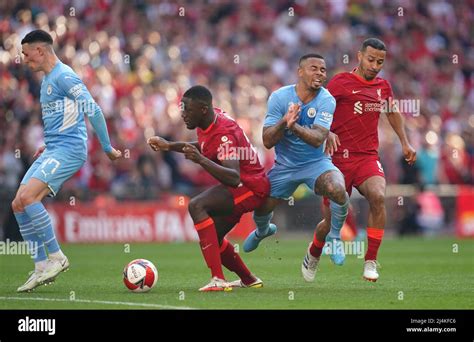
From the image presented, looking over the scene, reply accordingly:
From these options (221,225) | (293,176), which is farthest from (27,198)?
(293,176)

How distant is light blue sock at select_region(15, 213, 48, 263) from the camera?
38.4 ft

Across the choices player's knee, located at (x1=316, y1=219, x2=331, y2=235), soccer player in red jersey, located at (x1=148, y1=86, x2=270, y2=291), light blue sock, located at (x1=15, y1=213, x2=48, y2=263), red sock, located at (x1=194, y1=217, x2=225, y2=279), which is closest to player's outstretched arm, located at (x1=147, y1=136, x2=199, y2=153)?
soccer player in red jersey, located at (x1=148, y1=86, x2=270, y2=291)

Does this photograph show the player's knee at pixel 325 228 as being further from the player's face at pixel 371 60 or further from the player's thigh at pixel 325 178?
the player's face at pixel 371 60

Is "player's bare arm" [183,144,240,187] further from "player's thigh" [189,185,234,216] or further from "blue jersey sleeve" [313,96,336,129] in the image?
"blue jersey sleeve" [313,96,336,129]

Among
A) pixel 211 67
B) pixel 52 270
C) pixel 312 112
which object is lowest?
pixel 52 270

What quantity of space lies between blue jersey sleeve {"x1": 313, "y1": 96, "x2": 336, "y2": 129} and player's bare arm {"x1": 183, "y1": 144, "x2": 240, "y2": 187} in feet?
3.68

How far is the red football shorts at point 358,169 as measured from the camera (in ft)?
40.9

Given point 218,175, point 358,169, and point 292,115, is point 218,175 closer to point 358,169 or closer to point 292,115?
point 292,115

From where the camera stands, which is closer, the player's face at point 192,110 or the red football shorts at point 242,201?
the player's face at point 192,110

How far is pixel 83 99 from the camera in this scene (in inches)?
459

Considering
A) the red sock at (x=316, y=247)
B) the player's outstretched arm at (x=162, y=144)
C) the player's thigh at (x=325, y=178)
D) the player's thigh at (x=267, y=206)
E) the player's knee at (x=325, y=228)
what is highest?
the player's outstretched arm at (x=162, y=144)

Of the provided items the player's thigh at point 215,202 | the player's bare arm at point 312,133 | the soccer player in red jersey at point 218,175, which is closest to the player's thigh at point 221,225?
the soccer player in red jersey at point 218,175

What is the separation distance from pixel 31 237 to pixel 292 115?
315cm

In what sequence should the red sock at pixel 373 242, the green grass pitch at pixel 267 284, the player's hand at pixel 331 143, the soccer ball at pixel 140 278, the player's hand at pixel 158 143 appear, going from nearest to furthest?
the green grass pitch at pixel 267 284 < the player's hand at pixel 158 143 < the soccer ball at pixel 140 278 < the red sock at pixel 373 242 < the player's hand at pixel 331 143
